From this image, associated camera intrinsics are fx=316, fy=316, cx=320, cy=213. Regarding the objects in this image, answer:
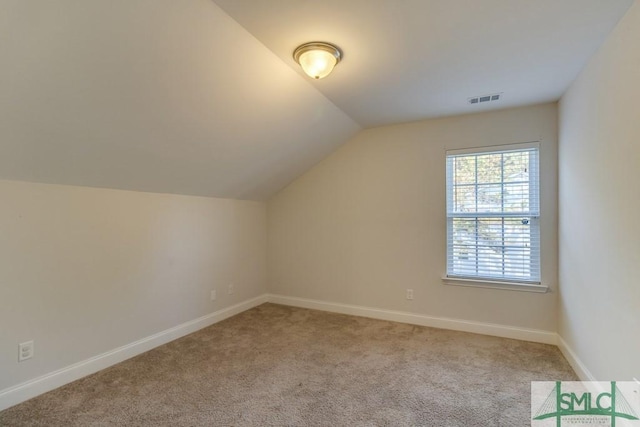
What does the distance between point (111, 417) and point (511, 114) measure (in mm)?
4203

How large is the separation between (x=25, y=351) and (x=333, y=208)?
3158 millimetres

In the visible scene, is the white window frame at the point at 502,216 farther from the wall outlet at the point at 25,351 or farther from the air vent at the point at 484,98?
the wall outlet at the point at 25,351

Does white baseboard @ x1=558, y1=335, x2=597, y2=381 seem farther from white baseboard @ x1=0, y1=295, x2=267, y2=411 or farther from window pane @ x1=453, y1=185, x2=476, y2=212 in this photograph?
white baseboard @ x1=0, y1=295, x2=267, y2=411

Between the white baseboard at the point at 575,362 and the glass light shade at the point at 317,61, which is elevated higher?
the glass light shade at the point at 317,61

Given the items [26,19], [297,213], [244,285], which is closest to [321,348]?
[244,285]

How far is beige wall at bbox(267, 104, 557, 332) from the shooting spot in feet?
10.5

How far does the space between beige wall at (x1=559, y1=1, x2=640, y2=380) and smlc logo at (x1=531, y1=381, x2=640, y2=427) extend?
3.4 inches

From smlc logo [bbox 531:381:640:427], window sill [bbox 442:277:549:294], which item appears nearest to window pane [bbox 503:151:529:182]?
window sill [bbox 442:277:549:294]

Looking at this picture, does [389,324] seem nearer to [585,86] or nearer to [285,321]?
[285,321]

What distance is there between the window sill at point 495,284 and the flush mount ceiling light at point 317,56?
260 cm

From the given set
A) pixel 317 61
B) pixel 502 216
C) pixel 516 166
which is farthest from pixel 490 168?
pixel 317 61

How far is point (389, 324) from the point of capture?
3.69 m

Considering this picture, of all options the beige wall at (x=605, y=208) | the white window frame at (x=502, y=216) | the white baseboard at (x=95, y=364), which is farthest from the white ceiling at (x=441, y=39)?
the white baseboard at (x=95, y=364)

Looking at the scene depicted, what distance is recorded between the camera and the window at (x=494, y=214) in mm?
3197
